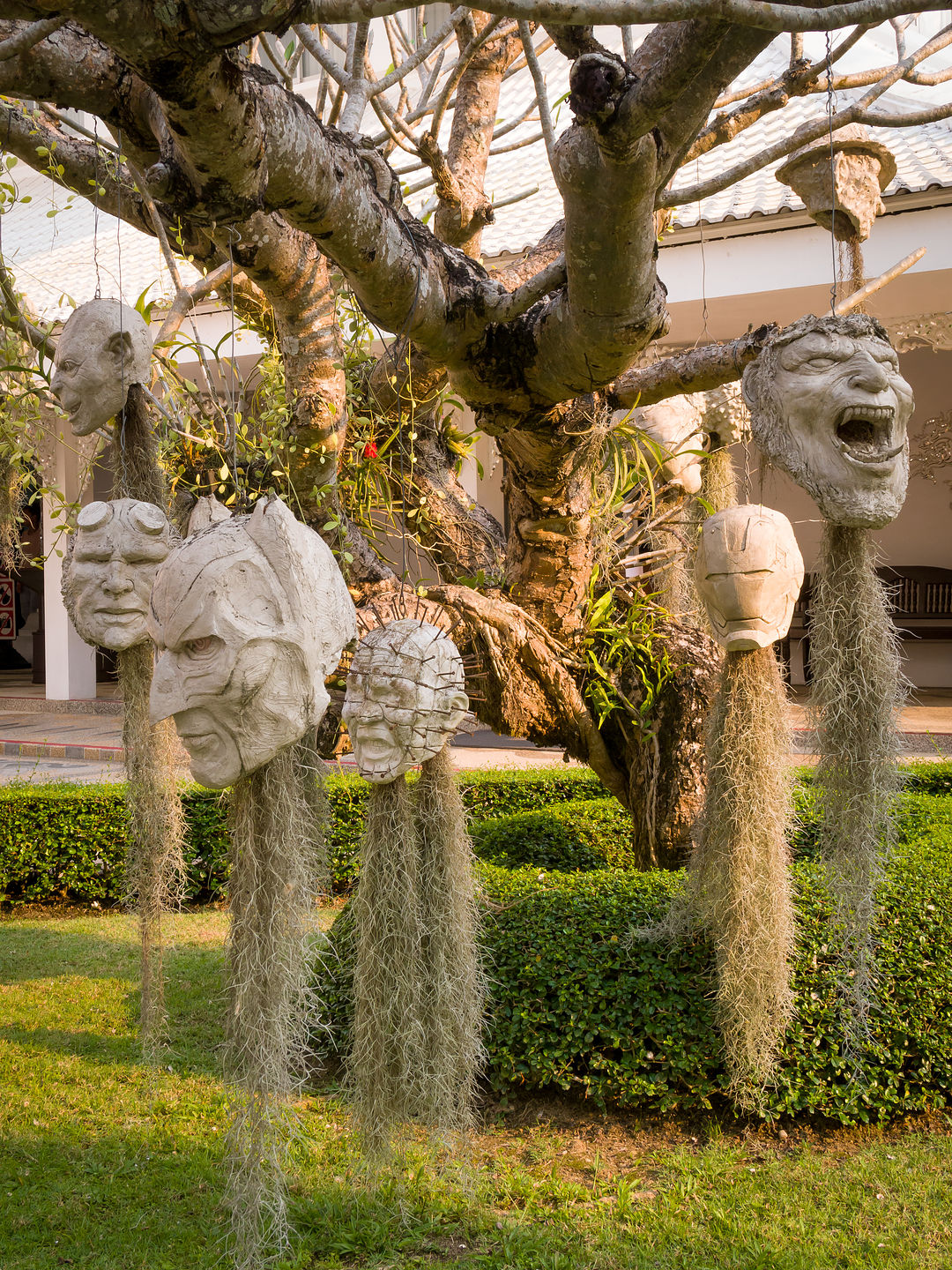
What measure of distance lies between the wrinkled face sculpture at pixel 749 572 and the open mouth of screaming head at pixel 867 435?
0.40 metres

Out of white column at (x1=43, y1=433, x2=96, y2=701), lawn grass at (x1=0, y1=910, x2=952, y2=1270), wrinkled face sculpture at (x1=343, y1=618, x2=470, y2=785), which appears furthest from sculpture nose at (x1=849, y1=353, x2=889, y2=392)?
white column at (x1=43, y1=433, x2=96, y2=701)

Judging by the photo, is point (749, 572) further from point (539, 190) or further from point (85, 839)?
point (539, 190)

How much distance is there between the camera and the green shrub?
478cm

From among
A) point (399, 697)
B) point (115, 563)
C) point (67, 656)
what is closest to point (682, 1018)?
point (399, 697)

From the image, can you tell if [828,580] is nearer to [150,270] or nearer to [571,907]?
[571,907]

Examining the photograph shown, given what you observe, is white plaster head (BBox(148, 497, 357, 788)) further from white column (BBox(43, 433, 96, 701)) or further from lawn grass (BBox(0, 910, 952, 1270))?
white column (BBox(43, 433, 96, 701))

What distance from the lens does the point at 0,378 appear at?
3896 millimetres

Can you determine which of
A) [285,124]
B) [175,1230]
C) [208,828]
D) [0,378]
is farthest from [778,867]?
[208,828]

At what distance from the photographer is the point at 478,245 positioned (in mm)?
3611

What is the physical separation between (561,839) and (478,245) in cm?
269

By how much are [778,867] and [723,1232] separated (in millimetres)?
897

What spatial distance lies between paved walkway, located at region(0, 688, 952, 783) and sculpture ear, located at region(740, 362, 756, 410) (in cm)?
548

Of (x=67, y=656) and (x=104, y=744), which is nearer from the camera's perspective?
(x=104, y=744)

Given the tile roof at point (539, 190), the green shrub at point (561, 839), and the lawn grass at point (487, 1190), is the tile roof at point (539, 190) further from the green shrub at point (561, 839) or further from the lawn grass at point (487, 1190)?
the lawn grass at point (487, 1190)
